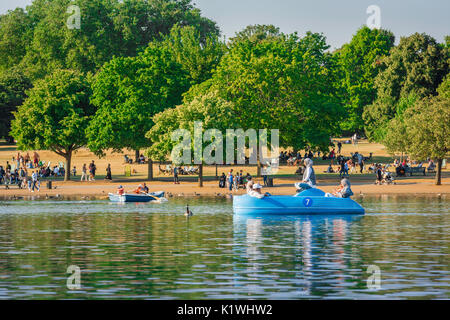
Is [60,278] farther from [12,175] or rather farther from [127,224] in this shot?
[12,175]

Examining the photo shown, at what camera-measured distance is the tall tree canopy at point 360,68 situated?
126750 millimetres

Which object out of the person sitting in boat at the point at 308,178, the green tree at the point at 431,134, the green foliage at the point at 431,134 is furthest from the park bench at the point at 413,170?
the person sitting in boat at the point at 308,178

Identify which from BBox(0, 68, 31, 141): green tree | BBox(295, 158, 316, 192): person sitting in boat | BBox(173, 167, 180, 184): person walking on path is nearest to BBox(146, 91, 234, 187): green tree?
BBox(173, 167, 180, 184): person walking on path

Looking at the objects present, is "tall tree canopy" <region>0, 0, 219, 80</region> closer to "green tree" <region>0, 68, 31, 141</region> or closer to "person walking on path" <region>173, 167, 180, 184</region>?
"green tree" <region>0, 68, 31, 141</region>

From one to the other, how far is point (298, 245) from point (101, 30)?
102725mm

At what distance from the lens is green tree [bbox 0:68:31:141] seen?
115 metres

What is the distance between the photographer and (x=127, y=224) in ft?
138

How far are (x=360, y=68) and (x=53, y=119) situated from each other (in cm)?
6395

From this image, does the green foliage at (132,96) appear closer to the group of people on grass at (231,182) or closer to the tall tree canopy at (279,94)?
the tall tree canopy at (279,94)

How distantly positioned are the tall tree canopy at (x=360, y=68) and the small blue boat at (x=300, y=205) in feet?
264

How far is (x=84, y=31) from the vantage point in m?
129

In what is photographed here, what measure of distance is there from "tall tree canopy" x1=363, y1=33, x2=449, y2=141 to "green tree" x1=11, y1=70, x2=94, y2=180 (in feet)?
141

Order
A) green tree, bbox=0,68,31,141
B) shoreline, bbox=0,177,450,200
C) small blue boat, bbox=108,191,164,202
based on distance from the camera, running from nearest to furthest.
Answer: small blue boat, bbox=108,191,164,202, shoreline, bbox=0,177,450,200, green tree, bbox=0,68,31,141
